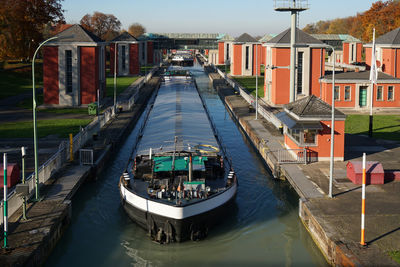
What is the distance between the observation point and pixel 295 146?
96.6ft

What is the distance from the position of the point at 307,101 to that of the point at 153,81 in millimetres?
58077

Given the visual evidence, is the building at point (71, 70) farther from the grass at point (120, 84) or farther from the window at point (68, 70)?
the grass at point (120, 84)

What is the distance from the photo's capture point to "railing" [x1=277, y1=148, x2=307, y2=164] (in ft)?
92.5

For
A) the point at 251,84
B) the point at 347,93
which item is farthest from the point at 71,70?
the point at 251,84

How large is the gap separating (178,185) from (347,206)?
24.0 feet

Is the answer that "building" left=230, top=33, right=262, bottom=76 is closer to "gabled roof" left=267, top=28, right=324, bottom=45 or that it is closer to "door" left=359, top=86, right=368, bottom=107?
"gabled roof" left=267, top=28, right=324, bottom=45

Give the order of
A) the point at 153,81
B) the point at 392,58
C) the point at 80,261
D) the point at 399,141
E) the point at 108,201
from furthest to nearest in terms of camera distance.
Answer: the point at 153,81 → the point at 392,58 → the point at 399,141 → the point at 108,201 → the point at 80,261

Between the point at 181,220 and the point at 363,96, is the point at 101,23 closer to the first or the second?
the point at 363,96

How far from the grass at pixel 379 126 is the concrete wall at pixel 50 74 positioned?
2945 centimetres

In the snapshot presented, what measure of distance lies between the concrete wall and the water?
2536cm

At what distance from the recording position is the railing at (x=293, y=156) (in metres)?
28.2

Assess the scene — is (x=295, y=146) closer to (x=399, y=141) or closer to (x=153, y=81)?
(x=399, y=141)

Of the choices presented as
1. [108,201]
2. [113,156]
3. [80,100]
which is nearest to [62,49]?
[80,100]

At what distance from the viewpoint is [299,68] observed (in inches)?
2042
